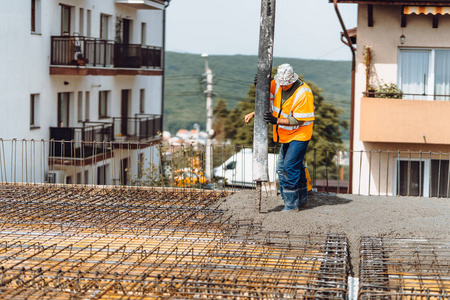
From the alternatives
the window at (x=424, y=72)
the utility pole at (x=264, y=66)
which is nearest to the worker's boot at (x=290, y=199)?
the utility pole at (x=264, y=66)

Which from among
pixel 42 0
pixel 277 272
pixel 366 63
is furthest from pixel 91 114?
pixel 277 272

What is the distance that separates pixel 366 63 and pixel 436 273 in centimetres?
995

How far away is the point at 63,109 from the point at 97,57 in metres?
1.93

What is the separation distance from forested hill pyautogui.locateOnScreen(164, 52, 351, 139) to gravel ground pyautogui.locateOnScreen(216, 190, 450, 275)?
72462mm

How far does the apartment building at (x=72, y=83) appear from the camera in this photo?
19172 mm


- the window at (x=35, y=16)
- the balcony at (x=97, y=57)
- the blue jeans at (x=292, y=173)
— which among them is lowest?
the blue jeans at (x=292, y=173)

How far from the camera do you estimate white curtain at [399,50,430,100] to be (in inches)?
614

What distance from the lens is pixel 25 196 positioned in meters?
9.45

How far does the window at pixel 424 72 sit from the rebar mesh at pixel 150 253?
7545 millimetres

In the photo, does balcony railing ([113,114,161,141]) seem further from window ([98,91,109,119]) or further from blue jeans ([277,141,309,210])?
blue jeans ([277,141,309,210])

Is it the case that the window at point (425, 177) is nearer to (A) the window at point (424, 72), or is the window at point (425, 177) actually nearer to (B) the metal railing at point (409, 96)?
(B) the metal railing at point (409, 96)

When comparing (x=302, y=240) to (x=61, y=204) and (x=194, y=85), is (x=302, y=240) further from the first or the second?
(x=194, y=85)

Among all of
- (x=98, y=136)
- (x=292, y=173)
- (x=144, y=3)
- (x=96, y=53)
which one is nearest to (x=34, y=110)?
(x=98, y=136)

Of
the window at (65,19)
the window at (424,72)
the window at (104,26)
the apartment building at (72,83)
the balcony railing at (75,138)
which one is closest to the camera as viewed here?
the window at (424,72)
